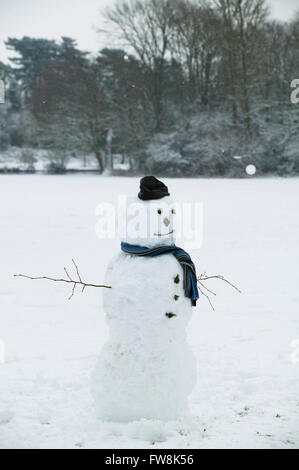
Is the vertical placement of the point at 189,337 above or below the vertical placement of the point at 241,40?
below

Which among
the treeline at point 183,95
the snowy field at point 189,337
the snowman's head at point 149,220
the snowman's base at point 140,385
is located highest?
the treeline at point 183,95

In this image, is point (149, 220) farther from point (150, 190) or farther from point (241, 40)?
point (241, 40)

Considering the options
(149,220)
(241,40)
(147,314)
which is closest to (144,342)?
(147,314)

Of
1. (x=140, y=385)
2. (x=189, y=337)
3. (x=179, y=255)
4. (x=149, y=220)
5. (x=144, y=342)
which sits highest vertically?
(x=149, y=220)

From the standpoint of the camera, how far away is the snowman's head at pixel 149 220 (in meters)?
3.51

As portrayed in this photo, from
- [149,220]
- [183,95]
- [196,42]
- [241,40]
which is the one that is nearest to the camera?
[149,220]

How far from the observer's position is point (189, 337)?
6516mm

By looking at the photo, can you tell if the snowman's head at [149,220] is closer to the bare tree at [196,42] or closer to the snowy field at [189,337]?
the snowy field at [189,337]

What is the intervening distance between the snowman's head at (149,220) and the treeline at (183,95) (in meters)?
25.1

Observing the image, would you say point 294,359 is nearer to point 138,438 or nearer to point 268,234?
point 138,438

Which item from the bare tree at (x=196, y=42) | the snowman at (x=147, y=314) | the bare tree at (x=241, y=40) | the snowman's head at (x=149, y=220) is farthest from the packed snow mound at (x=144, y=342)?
the bare tree at (x=196, y=42)

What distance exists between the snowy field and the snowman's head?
137cm

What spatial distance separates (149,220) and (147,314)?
0.69m
